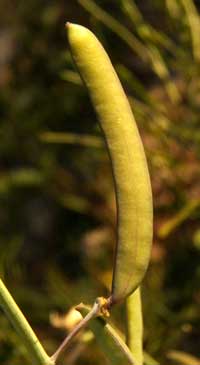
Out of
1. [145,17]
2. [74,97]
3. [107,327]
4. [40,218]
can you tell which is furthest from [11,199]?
[107,327]

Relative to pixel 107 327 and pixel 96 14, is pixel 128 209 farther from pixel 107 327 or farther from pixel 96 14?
pixel 96 14

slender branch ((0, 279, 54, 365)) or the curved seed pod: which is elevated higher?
the curved seed pod

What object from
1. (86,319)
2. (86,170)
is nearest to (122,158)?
(86,319)

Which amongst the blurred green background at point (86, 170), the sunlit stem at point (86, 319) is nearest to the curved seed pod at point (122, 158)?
the sunlit stem at point (86, 319)

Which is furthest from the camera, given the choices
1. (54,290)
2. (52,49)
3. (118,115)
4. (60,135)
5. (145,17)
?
(52,49)

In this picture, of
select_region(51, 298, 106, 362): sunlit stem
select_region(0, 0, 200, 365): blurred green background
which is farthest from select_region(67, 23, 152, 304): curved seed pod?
select_region(0, 0, 200, 365): blurred green background

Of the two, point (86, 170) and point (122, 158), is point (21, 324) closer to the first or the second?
point (122, 158)

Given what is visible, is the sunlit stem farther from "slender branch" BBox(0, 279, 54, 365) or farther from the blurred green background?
the blurred green background
